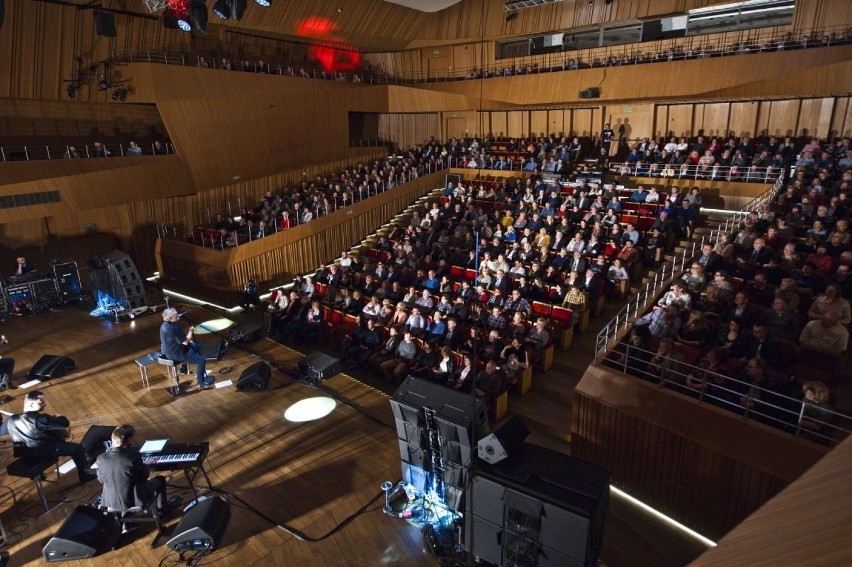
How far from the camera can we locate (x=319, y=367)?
5.50 meters

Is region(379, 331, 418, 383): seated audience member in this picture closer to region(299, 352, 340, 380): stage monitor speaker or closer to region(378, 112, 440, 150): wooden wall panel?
region(299, 352, 340, 380): stage monitor speaker

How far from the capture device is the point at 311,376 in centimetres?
554

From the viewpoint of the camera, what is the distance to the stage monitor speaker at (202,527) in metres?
3.10

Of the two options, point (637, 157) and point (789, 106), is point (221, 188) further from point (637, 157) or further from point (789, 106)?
point (789, 106)

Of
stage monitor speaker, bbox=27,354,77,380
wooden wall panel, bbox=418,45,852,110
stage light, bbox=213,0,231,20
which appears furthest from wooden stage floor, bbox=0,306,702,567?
wooden wall panel, bbox=418,45,852,110

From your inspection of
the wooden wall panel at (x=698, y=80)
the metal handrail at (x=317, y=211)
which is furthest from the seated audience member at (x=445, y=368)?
the wooden wall panel at (x=698, y=80)

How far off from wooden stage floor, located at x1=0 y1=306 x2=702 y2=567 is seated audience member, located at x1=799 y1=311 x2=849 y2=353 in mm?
1749

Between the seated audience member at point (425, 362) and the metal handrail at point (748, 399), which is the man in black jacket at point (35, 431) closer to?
the seated audience member at point (425, 362)

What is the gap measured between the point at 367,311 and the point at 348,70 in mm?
12327

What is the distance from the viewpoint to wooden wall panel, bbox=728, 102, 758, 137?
1125cm

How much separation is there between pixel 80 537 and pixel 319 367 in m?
2.64

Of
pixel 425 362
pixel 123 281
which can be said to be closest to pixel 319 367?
pixel 425 362

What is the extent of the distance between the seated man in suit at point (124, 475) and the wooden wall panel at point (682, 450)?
315 cm

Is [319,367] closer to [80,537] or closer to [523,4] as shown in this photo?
[80,537]
